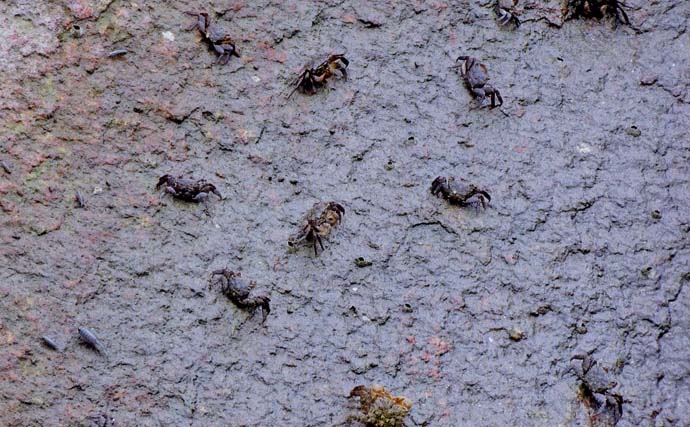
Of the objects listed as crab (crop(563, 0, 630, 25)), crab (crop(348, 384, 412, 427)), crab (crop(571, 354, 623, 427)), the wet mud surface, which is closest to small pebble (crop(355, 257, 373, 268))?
the wet mud surface

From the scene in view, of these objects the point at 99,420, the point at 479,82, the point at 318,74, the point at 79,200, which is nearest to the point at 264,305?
the point at 99,420

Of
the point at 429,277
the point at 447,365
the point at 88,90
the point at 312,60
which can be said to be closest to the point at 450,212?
the point at 429,277

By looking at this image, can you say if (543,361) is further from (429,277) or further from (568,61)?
(568,61)

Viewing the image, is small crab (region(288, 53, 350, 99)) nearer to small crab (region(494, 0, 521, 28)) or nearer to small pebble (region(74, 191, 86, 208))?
small crab (region(494, 0, 521, 28))

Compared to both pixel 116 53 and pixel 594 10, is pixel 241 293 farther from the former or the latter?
pixel 594 10

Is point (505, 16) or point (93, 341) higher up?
point (505, 16)
